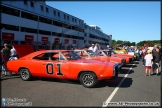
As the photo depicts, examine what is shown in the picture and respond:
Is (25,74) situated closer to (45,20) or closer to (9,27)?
(9,27)

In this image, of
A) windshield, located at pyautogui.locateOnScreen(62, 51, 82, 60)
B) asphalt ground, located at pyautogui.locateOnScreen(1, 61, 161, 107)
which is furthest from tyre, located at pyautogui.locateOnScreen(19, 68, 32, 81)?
windshield, located at pyautogui.locateOnScreen(62, 51, 82, 60)

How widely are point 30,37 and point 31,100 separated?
25.4 meters

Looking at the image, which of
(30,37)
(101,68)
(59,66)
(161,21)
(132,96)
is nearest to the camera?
(161,21)

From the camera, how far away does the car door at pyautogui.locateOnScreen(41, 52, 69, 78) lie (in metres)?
6.01

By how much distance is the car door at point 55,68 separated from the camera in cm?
601

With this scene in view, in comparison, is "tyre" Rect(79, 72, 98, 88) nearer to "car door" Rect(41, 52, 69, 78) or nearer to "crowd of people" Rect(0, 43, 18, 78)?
"car door" Rect(41, 52, 69, 78)

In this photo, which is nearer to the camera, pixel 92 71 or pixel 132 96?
pixel 132 96

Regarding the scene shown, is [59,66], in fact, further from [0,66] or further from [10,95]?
[0,66]

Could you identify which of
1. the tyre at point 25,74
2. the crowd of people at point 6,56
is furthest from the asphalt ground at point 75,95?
the crowd of people at point 6,56

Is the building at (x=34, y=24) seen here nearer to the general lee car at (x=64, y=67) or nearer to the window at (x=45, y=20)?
the window at (x=45, y=20)

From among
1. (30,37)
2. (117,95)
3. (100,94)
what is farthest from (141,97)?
(30,37)

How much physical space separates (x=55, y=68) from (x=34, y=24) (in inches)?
980

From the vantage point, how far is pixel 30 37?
28094 mm

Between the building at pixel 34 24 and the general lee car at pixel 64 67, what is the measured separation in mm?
15662
